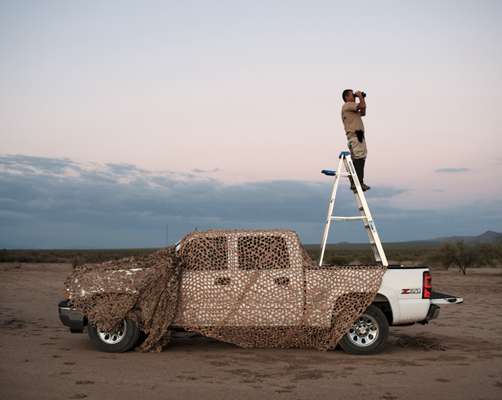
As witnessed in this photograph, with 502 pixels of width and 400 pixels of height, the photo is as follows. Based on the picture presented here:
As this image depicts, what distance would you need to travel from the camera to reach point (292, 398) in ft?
25.5

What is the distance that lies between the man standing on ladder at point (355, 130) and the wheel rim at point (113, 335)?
14.5ft

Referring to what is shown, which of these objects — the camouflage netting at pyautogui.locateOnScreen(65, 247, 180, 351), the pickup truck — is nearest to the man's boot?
the pickup truck

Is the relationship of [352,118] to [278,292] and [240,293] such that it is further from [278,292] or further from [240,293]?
[240,293]

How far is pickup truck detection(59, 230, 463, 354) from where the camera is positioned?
10594 millimetres

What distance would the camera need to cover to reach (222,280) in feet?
34.9

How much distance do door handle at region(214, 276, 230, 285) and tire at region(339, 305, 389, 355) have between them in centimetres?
201

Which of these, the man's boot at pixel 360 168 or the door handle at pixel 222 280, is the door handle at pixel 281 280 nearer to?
the door handle at pixel 222 280

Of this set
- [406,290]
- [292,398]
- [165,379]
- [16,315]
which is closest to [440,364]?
[406,290]

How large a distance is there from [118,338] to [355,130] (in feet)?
17.0

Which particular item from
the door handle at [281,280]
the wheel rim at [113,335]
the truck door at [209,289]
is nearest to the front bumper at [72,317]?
the wheel rim at [113,335]

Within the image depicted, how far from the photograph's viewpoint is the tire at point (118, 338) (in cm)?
1076

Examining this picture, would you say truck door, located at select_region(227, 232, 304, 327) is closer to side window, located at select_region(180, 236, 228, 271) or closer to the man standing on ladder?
side window, located at select_region(180, 236, 228, 271)

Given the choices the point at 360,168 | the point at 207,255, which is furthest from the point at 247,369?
the point at 360,168

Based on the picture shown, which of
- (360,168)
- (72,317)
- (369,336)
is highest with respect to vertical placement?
(360,168)
